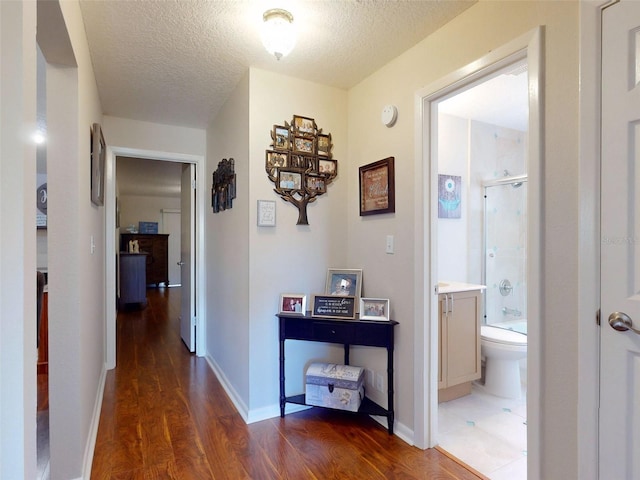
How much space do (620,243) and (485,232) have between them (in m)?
2.03

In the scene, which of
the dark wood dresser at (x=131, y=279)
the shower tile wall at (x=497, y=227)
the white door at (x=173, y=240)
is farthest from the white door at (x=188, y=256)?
the white door at (x=173, y=240)

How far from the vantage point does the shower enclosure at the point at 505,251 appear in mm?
3150

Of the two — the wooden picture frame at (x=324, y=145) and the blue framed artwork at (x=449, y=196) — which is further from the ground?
the wooden picture frame at (x=324, y=145)

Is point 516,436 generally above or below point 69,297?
below

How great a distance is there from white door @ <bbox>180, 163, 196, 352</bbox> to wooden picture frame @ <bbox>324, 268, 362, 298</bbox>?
5.65ft

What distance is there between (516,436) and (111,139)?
396 cm

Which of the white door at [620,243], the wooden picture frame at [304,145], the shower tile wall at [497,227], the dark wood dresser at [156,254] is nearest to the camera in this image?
the white door at [620,243]

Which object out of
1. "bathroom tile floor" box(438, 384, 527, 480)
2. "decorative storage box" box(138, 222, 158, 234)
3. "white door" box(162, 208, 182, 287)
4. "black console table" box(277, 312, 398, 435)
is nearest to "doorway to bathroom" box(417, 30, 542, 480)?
"bathroom tile floor" box(438, 384, 527, 480)

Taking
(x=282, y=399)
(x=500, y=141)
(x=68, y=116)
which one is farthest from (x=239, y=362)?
(x=500, y=141)

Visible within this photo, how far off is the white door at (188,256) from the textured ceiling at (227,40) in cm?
113

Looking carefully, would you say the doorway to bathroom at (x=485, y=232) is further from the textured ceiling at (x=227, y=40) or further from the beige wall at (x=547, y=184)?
the textured ceiling at (x=227, y=40)

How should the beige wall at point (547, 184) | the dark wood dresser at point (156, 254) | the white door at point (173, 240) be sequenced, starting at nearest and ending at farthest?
the beige wall at point (547, 184), the dark wood dresser at point (156, 254), the white door at point (173, 240)

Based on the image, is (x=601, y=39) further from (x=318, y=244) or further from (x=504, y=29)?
(x=318, y=244)

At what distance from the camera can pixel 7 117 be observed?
80 cm
